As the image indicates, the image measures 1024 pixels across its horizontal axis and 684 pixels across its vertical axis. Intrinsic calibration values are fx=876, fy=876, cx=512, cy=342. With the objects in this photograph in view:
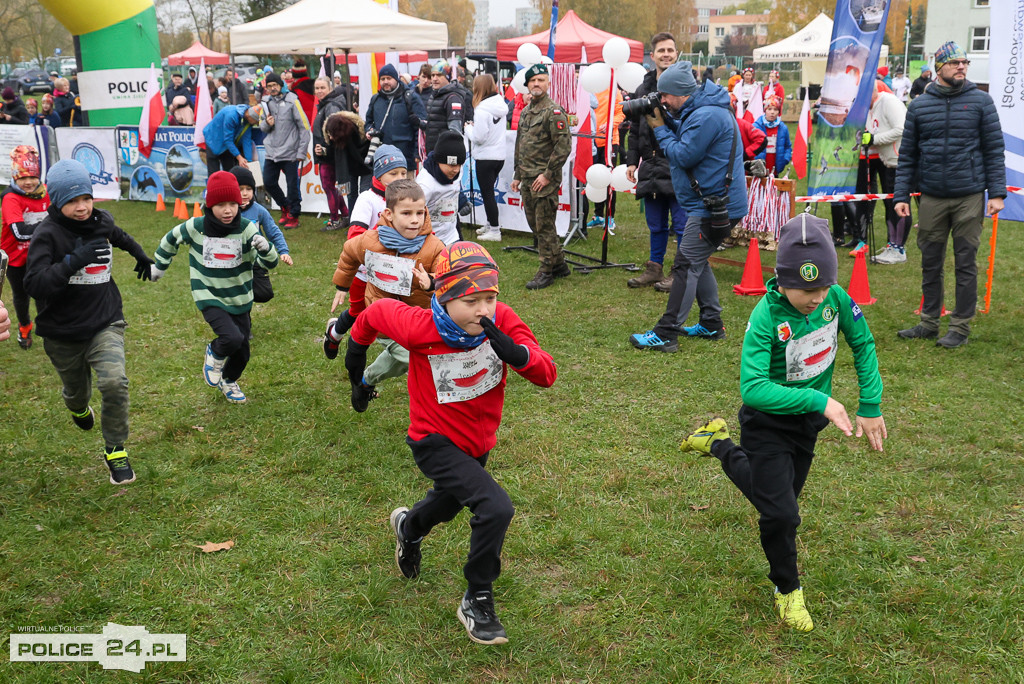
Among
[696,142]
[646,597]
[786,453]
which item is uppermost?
[696,142]

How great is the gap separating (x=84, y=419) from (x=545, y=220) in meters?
5.63

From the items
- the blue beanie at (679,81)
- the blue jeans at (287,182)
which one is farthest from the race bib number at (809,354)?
the blue jeans at (287,182)

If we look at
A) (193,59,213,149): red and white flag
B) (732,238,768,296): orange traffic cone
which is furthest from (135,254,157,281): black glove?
(193,59,213,149): red and white flag

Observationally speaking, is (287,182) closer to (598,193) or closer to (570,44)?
(598,193)

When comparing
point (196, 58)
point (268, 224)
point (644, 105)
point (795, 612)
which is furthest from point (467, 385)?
point (196, 58)

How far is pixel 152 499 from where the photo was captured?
5.06m

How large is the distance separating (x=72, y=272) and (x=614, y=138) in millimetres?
7329

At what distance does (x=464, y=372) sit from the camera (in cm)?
366

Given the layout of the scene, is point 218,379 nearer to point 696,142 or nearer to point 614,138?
point 696,142

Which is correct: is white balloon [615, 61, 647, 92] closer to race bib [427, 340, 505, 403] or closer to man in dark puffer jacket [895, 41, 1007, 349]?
man in dark puffer jacket [895, 41, 1007, 349]

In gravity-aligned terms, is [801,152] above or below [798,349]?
above

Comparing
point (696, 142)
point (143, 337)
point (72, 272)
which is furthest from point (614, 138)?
point (72, 272)

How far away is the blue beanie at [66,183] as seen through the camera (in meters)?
4.95

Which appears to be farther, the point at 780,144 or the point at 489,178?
the point at 780,144
